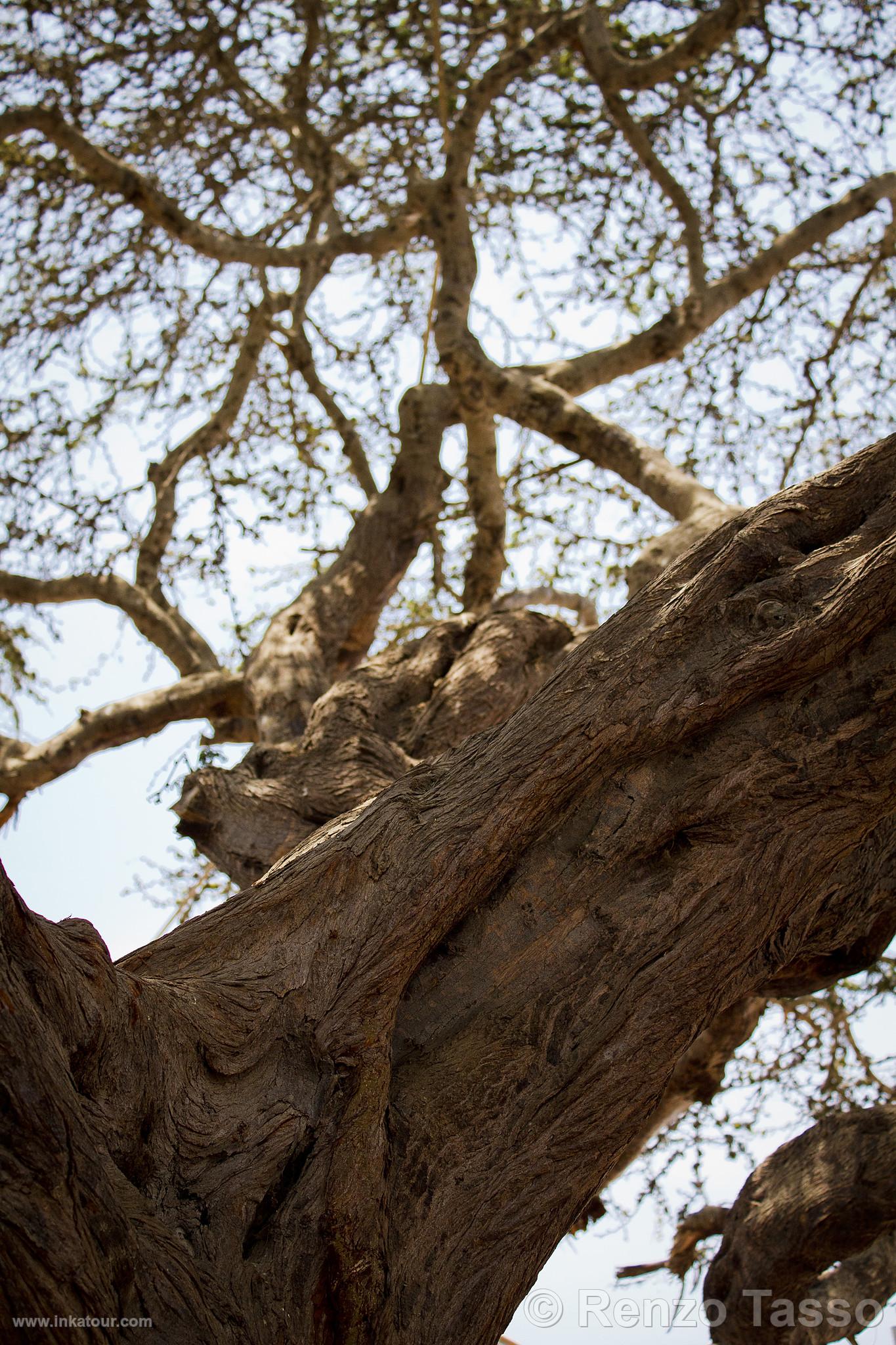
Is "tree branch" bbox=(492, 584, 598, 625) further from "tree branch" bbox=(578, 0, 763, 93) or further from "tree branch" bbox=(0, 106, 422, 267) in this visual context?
"tree branch" bbox=(578, 0, 763, 93)

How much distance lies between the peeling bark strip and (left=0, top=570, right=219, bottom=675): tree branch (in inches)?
132

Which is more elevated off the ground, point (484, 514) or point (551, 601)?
point (484, 514)

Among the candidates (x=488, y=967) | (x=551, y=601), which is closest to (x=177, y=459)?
(x=551, y=601)

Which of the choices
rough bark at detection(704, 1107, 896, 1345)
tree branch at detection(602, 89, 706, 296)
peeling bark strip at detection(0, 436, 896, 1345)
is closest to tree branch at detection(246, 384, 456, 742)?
tree branch at detection(602, 89, 706, 296)

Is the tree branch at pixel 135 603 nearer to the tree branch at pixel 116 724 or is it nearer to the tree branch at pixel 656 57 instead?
the tree branch at pixel 116 724

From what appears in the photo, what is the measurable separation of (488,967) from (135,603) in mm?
4059

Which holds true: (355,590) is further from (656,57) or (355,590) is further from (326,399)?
(656,57)

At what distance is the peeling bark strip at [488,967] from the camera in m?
1.97

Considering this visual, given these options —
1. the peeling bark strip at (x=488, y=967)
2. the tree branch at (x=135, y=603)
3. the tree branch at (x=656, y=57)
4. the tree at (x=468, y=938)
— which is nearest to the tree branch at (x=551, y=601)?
the tree at (x=468, y=938)

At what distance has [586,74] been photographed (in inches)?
299

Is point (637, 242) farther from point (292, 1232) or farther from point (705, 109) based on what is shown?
point (292, 1232)

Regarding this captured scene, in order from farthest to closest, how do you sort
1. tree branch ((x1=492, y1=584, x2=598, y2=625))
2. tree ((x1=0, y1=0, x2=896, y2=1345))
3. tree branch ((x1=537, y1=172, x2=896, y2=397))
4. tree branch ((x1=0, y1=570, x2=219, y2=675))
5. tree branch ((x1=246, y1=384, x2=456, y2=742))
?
1. tree branch ((x1=0, y1=570, x2=219, y2=675))
2. tree branch ((x1=537, y1=172, x2=896, y2=397))
3. tree branch ((x1=492, y1=584, x2=598, y2=625))
4. tree branch ((x1=246, y1=384, x2=456, y2=742))
5. tree ((x1=0, y1=0, x2=896, y2=1345))

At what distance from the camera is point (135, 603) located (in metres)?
6.02

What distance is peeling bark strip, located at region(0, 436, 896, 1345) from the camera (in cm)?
197
